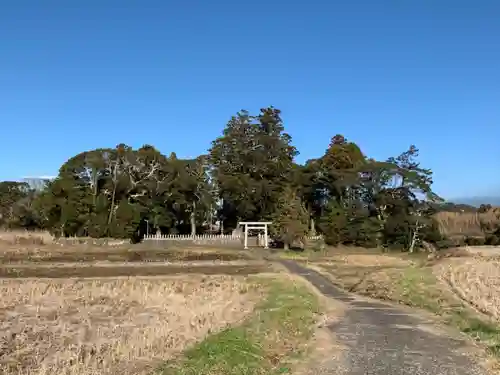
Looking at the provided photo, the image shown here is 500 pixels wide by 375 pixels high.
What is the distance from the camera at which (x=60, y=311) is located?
48.0 ft

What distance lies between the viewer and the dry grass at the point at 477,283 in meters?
14.4

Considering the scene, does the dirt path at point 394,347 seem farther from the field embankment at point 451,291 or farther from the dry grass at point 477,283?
the dry grass at point 477,283

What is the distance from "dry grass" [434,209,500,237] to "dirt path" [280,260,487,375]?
163 feet

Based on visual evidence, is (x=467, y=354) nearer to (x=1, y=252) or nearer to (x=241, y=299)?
(x=241, y=299)

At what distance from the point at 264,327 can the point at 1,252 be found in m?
34.1

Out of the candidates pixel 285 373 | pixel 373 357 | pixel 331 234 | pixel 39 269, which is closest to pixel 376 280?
pixel 373 357

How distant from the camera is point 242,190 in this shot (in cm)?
4709

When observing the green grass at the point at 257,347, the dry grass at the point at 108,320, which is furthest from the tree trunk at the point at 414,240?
the green grass at the point at 257,347

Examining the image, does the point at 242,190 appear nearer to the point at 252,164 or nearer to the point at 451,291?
the point at 252,164

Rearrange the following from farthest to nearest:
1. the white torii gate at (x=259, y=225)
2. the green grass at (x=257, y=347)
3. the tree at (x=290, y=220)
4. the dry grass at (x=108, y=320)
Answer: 1. the white torii gate at (x=259, y=225)
2. the tree at (x=290, y=220)
3. the dry grass at (x=108, y=320)
4. the green grass at (x=257, y=347)

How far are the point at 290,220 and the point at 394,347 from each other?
3110 cm

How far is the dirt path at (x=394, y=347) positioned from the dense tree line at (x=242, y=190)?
3022cm

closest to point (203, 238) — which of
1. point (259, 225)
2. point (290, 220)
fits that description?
point (259, 225)

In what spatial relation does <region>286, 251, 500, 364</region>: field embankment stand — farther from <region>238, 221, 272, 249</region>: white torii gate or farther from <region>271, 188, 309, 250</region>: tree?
<region>238, 221, 272, 249</region>: white torii gate
